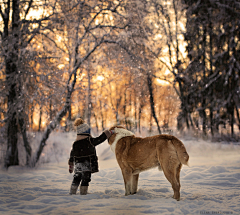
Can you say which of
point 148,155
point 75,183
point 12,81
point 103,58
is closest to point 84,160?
point 75,183

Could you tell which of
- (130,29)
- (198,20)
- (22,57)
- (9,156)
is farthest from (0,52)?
(198,20)

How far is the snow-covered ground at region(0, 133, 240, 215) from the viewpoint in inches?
146

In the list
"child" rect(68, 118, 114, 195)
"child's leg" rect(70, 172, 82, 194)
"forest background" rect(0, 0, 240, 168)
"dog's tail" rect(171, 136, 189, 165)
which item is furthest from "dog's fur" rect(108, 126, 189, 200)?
"forest background" rect(0, 0, 240, 168)

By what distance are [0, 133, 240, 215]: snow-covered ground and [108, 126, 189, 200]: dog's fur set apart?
38 cm

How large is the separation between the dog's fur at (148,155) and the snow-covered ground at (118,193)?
38 cm

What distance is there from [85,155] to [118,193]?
109 centimetres

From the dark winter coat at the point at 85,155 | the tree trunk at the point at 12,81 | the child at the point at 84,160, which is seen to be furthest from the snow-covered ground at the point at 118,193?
the tree trunk at the point at 12,81

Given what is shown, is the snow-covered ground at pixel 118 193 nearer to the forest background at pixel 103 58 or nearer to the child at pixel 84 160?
the child at pixel 84 160

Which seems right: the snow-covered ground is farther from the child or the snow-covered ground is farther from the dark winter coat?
the dark winter coat

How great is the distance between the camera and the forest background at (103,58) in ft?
27.1

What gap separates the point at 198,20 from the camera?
13727 millimetres

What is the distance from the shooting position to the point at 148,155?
14.1ft

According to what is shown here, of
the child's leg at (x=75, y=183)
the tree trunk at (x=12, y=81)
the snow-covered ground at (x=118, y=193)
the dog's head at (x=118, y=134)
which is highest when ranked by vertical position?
the tree trunk at (x=12, y=81)

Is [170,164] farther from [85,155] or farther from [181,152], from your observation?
[85,155]
